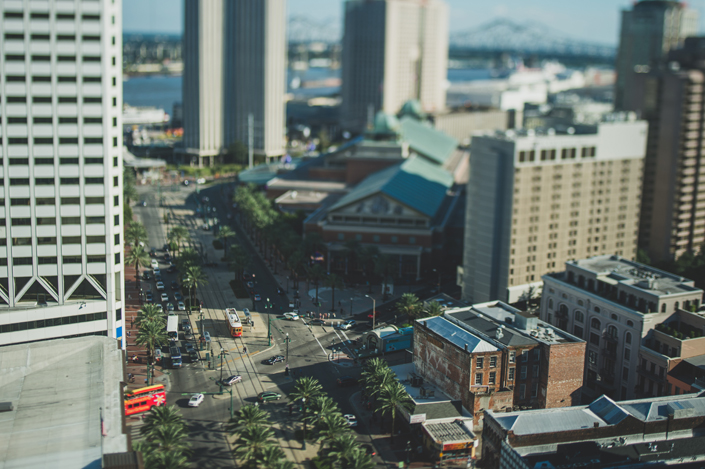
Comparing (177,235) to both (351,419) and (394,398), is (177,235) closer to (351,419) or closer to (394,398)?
(351,419)

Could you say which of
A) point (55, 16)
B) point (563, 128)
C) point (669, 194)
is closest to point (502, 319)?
point (563, 128)

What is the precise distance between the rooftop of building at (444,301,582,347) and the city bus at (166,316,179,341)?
37511 millimetres

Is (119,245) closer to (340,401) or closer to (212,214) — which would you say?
(340,401)

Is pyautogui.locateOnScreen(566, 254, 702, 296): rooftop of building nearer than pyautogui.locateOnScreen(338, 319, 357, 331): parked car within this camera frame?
Yes

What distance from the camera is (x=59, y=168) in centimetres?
9206

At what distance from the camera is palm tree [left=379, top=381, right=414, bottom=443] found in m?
82.4

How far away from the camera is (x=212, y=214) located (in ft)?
616

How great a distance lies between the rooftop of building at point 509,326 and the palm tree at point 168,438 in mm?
36378

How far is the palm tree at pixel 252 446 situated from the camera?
7212 centimetres

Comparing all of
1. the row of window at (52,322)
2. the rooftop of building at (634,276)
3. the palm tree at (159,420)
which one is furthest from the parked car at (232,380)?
the rooftop of building at (634,276)

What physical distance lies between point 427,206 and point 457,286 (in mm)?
22206

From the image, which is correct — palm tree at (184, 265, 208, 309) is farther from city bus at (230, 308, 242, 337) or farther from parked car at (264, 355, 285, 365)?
parked car at (264, 355, 285, 365)

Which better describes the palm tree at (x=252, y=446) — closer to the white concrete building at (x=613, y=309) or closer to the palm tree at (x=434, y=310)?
the palm tree at (x=434, y=310)

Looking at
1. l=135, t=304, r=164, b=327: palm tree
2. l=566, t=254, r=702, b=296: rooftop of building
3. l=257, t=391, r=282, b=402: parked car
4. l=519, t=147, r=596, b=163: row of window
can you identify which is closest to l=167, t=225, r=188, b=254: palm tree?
l=135, t=304, r=164, b=327: palm tree
